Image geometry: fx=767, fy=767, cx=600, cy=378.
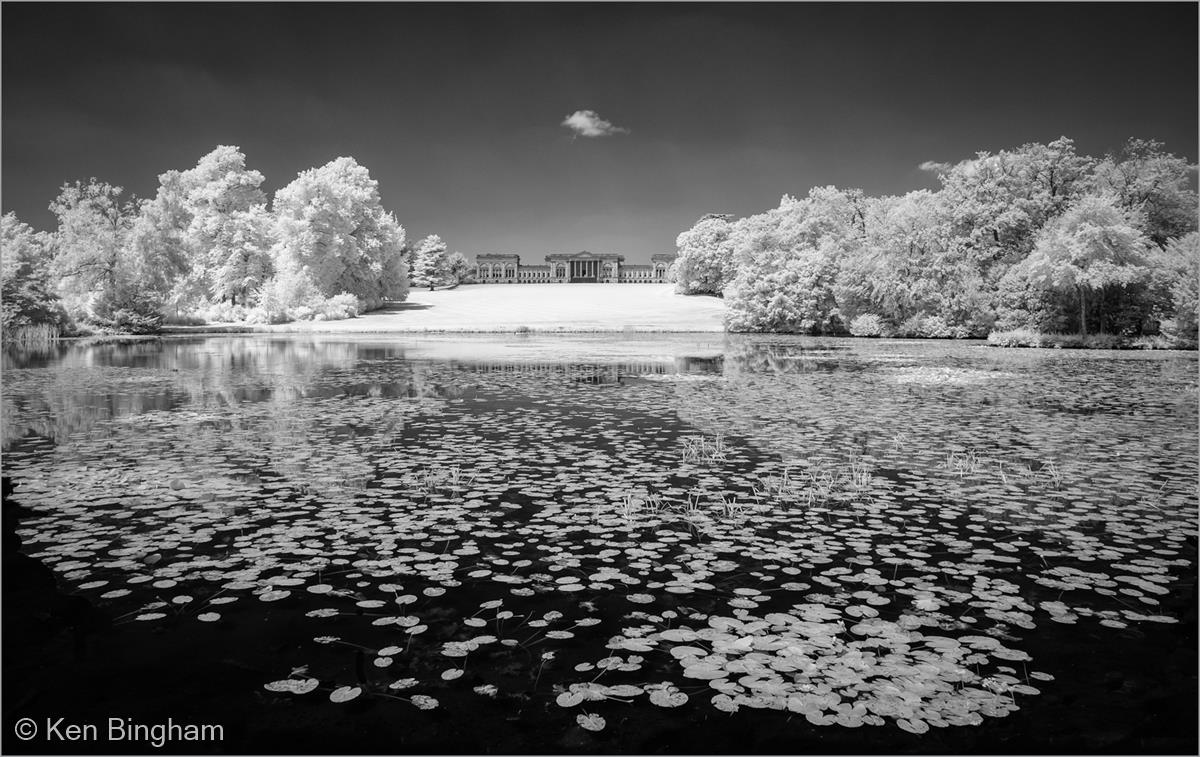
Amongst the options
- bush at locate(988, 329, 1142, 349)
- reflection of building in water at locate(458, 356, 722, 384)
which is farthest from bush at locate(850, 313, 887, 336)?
reflection of building in water at locate(458, 356, 722, 384)

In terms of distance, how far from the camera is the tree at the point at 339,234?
69312 mm

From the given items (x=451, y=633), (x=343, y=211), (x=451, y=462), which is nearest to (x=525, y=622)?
(x=451, y=633)

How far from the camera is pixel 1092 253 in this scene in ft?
135

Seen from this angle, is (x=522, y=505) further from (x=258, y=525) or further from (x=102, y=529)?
(x=102, y=529)

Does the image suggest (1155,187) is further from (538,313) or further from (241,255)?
(241,255)

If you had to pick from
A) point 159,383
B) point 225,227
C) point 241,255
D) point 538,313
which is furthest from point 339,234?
point 159,383

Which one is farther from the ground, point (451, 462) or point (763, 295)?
point (763, 295)

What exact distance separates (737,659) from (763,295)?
2332 inches

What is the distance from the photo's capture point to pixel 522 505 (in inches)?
365

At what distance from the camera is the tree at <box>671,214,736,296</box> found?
101550mm

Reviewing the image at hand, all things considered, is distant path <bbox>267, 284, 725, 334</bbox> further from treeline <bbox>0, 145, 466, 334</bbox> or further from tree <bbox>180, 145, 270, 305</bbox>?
tree <bbox>180, 145, 270, 305</bbox>

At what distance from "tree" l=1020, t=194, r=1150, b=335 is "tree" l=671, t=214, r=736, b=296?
56.8m

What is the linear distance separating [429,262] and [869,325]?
100326 millimetres

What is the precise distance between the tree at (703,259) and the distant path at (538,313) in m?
3.62
